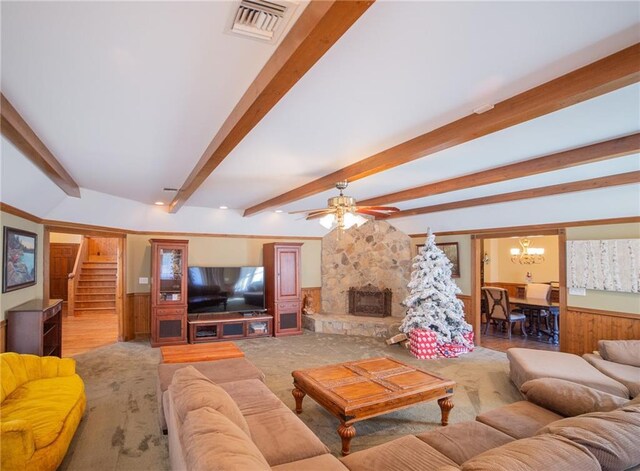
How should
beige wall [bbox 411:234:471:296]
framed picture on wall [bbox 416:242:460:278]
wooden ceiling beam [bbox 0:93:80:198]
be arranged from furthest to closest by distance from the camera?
framed picture on wall [bbox 416:242:460:278] → beige wall [bbox 411:234:471:296] → wooden ceiling beam [bbox 0:93:80:198]

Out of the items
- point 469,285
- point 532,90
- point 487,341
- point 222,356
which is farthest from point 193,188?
point 487,341

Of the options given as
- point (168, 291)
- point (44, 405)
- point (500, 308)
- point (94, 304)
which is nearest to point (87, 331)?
point (168, 291)

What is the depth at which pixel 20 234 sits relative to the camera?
4.11 m

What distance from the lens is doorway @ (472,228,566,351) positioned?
6262 mm

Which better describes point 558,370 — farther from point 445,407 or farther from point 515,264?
point 515,264

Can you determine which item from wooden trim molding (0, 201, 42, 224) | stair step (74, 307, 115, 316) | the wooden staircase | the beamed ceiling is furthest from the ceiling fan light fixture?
stair step (74, 307, 115, 316)

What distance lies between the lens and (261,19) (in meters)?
1.51

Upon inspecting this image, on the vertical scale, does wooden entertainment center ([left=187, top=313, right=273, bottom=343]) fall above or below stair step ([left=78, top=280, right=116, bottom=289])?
below

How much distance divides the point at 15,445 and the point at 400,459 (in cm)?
224

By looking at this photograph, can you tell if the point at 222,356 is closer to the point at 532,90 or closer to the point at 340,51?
the point at 340,51

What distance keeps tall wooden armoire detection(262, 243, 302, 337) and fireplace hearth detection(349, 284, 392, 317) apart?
4.06ft

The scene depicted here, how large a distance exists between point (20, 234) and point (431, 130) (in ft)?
15.0

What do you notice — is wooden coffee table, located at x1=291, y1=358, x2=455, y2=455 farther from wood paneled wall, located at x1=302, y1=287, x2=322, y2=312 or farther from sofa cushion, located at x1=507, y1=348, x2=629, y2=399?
wood paneled wall, located at x1=302, y1=287, x2=322, y2=312

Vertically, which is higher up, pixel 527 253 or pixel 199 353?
pixel 527 253
